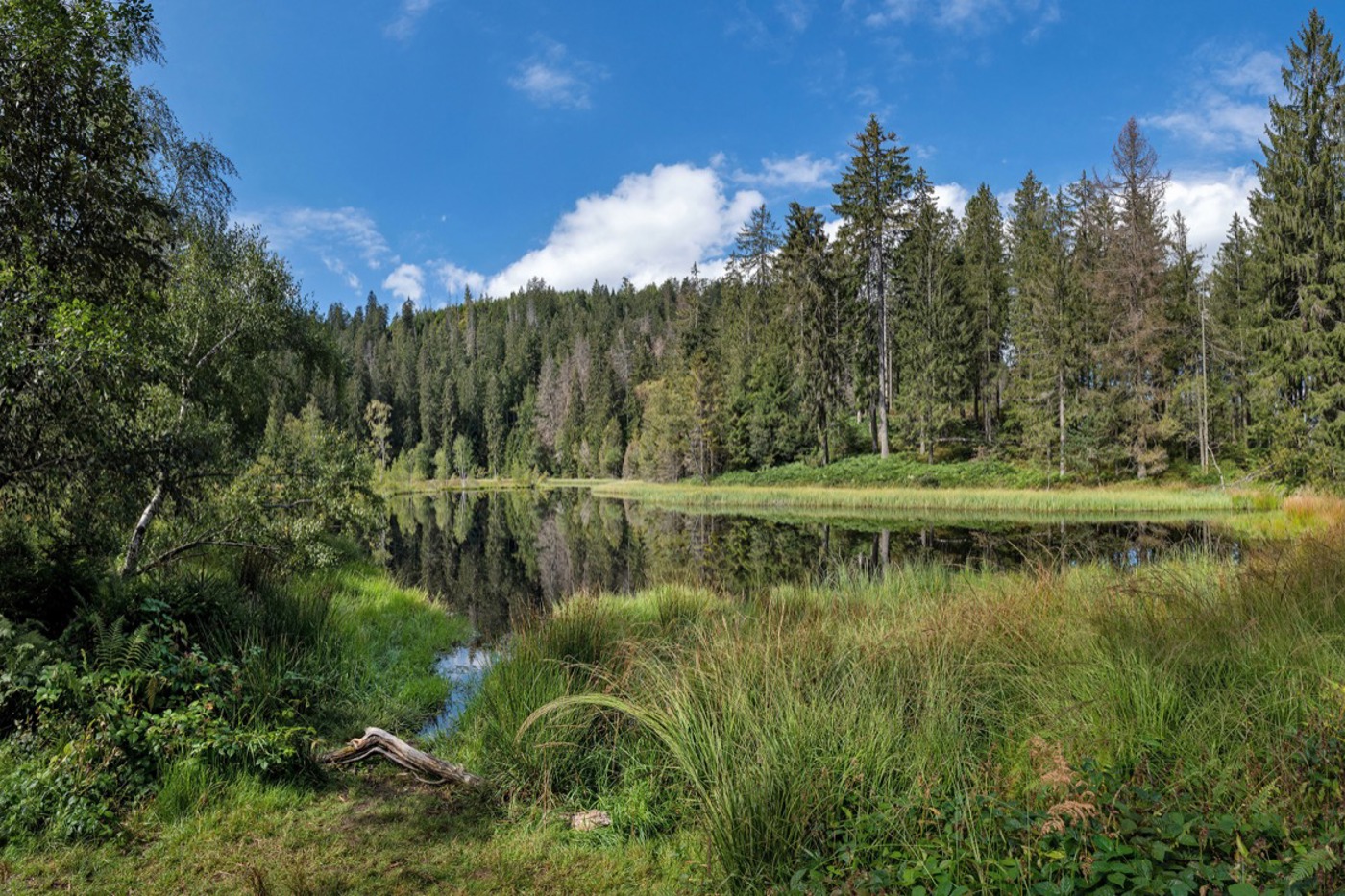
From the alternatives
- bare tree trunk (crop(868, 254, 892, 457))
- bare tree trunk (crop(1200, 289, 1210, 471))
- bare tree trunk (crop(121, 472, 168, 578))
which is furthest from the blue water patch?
bare tree trunk (crop(1200, 289, 1210, 471))

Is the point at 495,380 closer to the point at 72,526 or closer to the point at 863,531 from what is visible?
the point at 863,531

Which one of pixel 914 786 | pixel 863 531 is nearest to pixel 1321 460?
pixel 863 531

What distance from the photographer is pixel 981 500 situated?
30.2 meters

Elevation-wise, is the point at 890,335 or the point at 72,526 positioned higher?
the point at 890,335

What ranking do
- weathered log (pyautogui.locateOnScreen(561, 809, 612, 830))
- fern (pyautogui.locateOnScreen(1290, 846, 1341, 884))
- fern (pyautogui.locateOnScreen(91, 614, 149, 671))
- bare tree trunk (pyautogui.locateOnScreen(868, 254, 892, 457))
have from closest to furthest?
1. fern (pyautogui.locateOnScreen(1290, 846, 1341, 884))
2. weathered log (pyautogui.locateOnScreen(561, 809, 612, 830))
3. fern (pyautogui.locateOnScreen(91, 614, 149, 671))
4. bare tree trunk (pyautogui.locateOnScreen(868, 254, 892, 457))

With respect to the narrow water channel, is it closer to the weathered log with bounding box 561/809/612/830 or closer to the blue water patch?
the blue water patch

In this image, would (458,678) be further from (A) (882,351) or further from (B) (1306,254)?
(A) (882,351)

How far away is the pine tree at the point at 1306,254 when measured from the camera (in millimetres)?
25656

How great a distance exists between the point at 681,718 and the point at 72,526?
5894 millimetres

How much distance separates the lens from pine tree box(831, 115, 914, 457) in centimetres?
4166

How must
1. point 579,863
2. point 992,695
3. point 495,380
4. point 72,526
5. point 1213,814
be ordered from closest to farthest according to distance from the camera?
point 1213,814 < point 579,863 < point 992,695 < point 72,526 < point 495,380

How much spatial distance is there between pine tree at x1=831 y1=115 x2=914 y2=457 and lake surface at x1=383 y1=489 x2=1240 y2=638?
693 inches

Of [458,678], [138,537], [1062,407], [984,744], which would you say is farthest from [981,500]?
[138,537]

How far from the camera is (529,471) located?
267ft
